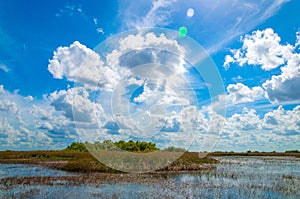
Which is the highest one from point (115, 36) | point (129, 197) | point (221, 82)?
point (115, 36)

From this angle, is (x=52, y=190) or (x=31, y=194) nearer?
(x=31, y=194)

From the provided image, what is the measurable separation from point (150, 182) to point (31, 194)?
18.9 ft

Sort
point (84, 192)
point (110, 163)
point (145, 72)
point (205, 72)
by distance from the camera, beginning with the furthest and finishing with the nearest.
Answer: point (110, 163) → point (145, 72) → point (205, 72) → point (84, 192)

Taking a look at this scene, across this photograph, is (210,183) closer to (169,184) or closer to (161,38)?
(169,184)

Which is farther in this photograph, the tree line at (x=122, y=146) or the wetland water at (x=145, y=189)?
the tree line at (x=122, y=146)

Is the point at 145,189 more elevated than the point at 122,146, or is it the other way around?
the point at 122,146

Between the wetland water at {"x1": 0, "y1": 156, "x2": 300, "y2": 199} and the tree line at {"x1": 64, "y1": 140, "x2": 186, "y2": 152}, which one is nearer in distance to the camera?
the wetland water at {"x1": 0, "y1": 156, "x2": 300, "y2": 199}

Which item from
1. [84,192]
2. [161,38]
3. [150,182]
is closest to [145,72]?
[161,38]

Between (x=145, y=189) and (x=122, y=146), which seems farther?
(x=122, y=146)

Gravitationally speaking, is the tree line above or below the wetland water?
above

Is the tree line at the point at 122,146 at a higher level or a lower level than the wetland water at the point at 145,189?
higher

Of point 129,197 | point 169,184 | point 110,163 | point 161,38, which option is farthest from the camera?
→ point 110,163

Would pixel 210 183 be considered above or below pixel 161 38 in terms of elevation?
below

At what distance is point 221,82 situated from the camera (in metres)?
15.7
